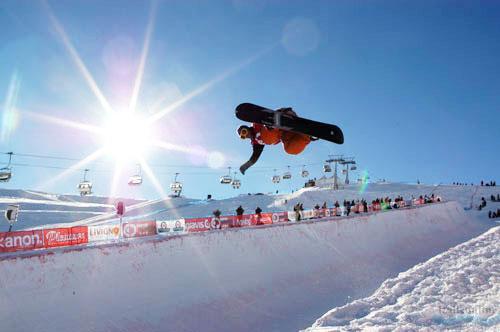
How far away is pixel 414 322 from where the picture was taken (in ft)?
28.6

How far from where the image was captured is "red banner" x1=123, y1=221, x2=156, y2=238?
1802 centimetres

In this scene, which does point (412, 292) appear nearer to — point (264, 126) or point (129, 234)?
point (264, 126)

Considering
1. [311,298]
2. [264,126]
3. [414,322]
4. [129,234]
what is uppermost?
[264,126]

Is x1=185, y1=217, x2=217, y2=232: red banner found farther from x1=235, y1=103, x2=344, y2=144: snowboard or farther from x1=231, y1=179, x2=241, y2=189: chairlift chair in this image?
x1=231, y1=179, x2=241, y2=189: chairlift chair

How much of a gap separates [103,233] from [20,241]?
346 centimetres

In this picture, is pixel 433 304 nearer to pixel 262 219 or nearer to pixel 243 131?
pixel 243 131

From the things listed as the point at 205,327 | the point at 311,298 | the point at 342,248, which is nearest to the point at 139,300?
the point at 205,327

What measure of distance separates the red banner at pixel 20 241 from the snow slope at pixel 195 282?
245 cm

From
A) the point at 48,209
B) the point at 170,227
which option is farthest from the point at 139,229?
the point at 48,209

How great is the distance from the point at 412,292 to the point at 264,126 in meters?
11.2

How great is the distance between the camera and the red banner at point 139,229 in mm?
18016

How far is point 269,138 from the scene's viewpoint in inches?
163

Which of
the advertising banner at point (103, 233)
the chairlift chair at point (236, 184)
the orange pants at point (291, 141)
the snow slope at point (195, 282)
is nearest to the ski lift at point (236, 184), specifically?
the chairlift chair at point (236, 184)

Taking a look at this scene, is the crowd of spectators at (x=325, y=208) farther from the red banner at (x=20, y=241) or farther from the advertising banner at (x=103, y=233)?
the red banner at (x=20, y=241)
